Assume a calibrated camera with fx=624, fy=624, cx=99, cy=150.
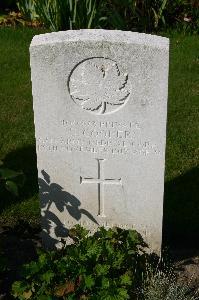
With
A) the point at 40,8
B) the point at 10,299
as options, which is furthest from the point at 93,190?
the point at 40,8

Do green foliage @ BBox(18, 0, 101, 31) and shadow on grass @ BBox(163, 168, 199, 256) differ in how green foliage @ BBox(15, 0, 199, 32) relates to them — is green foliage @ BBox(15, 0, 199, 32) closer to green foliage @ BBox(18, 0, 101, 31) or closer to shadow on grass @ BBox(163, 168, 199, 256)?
green foliage @ BBox(18, 0, 101, 31)

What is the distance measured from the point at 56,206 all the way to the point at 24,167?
142cm

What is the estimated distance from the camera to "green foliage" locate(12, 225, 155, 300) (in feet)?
12.0

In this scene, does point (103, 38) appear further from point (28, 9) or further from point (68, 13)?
A: point (28, 9)

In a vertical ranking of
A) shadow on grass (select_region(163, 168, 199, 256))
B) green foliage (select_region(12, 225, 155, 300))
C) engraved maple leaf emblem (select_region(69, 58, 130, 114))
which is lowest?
shadow on grass (select_region(163, 168, 199, 256))

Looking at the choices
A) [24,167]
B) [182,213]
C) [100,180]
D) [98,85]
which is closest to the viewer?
[98,85]

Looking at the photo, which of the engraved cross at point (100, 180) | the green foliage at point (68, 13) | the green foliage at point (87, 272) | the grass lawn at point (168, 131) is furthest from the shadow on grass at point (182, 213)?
the green foliage at point (68, 13)

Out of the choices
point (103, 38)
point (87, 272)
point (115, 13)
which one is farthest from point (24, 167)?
point (115, 13)

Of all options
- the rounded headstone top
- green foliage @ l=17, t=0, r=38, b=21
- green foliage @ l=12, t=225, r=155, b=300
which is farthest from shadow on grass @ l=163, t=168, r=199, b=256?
green foliage @ l=17, t=0, r=38, b=21

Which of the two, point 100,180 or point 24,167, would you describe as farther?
point 24,167

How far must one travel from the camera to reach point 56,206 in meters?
4.19

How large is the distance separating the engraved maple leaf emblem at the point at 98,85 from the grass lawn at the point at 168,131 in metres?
1.39

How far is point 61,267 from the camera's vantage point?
3.75 metres

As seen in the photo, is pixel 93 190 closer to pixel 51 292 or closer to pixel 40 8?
pixel 51 292
